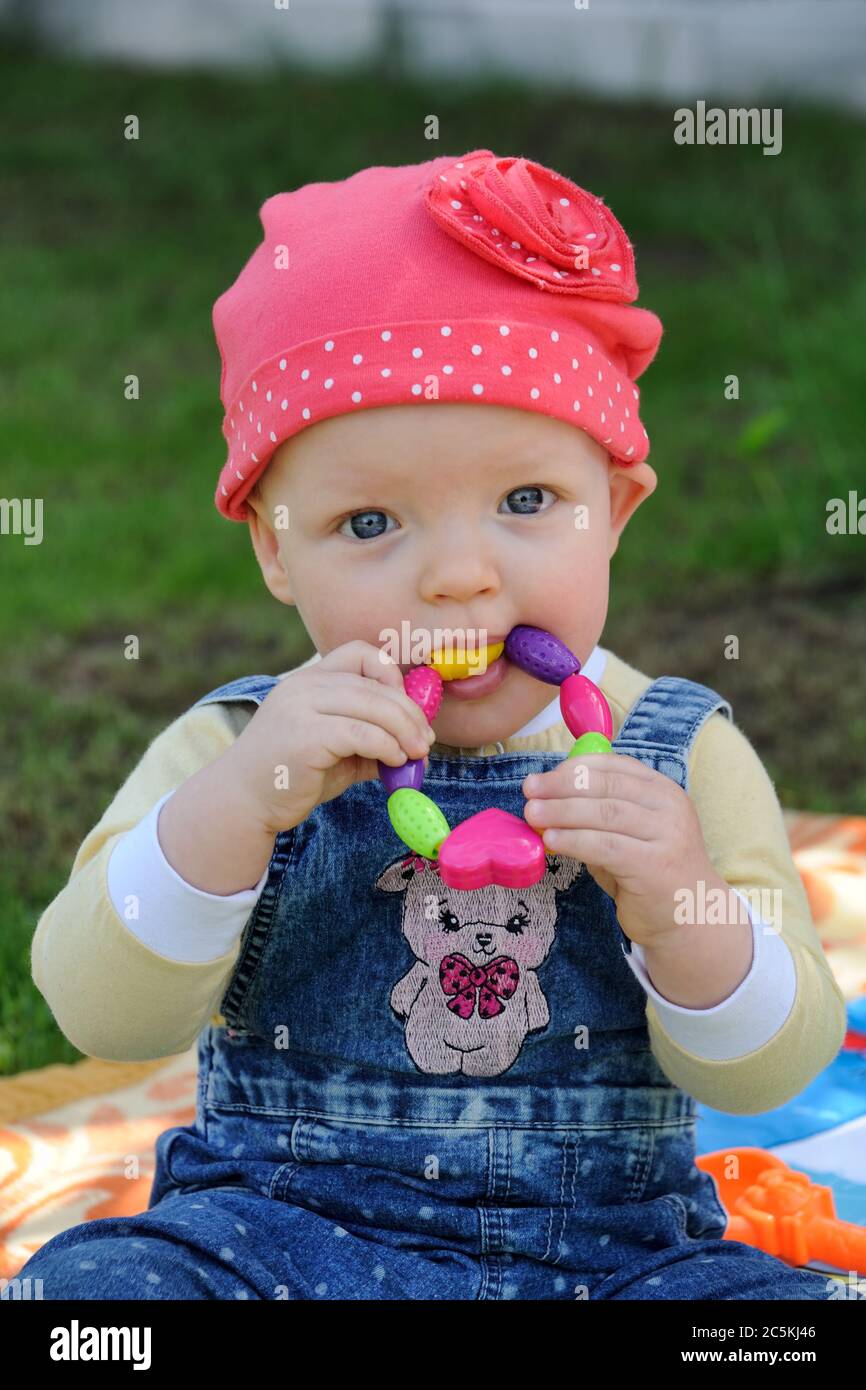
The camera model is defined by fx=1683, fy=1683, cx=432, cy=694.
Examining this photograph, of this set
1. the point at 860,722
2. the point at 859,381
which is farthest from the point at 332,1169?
the point at 859,381

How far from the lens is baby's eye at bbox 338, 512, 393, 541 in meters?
1.41

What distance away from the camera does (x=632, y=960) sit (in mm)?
1432

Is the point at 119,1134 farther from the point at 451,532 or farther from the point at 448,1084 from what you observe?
the point at 451,532

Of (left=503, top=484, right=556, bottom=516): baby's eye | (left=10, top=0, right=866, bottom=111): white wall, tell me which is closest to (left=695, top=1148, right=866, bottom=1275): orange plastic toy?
(left=503, top=484, right=556, bottom=516): baby's eye

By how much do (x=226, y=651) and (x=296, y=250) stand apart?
2.34 meters

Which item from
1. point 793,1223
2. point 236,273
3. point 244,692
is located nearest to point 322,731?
point 244,692

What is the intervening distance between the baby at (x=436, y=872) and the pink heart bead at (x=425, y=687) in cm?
2

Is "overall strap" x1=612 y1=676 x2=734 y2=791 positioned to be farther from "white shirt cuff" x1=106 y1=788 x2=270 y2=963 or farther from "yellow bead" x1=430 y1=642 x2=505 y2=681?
"white shirt cuff" x1=106 y1=788 x2=270 y2=963

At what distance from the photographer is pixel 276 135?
6785 mm

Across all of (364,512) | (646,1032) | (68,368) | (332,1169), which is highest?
(68,368)

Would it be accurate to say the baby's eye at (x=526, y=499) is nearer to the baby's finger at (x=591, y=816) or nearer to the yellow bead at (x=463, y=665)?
the yellow bead at (x=463, y=665)

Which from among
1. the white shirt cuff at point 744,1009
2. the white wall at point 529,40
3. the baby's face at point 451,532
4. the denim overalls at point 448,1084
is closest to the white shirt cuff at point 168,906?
the denim overalls at point 448,1084

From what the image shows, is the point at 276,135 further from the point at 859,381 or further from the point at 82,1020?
the point at 82,1020

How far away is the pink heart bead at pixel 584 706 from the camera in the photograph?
55.6 inches
